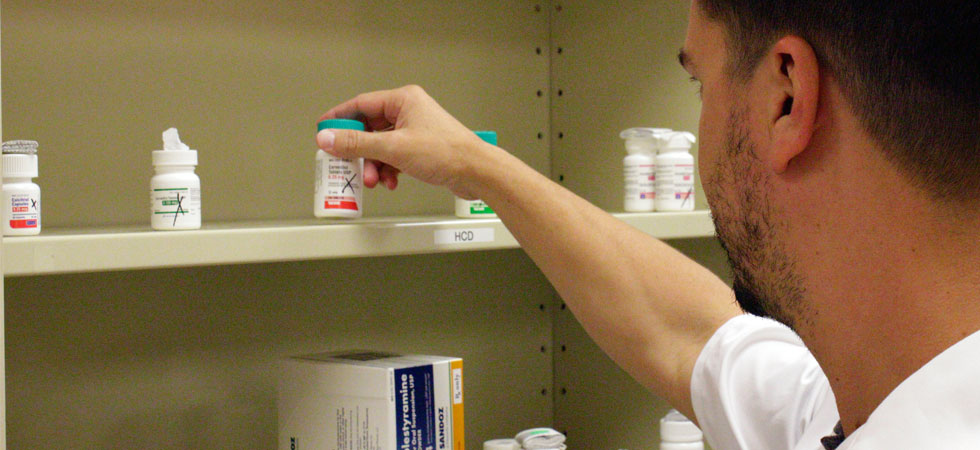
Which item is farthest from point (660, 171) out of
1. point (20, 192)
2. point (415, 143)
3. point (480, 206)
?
point (20, 192)

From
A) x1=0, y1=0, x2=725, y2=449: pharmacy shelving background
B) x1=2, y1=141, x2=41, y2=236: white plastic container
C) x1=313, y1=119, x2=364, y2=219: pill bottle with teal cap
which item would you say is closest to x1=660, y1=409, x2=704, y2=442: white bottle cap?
x1=0, y1=0, x2=725, y2=449: pharmacy shelving background

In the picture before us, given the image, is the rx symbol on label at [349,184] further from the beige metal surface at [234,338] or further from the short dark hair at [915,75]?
the short dark hair at [915,75]

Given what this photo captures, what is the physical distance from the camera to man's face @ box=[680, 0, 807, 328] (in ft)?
2.13

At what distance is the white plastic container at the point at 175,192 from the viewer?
0.86m

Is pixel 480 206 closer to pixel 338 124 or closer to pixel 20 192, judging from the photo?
pixel 338 124

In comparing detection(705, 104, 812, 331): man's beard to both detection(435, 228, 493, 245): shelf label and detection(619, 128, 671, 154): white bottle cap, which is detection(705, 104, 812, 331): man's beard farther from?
detection(619, 128, 671, 154): white bottle cap

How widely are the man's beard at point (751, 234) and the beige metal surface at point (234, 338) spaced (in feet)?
2.37

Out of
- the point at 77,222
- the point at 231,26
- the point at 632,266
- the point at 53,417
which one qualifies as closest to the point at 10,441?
the point at 53,417

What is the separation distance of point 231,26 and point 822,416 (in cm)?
85

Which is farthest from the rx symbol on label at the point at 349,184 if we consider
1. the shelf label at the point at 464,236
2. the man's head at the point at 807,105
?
the man's head at the point at 807,105

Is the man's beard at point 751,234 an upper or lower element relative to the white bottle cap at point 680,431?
upper

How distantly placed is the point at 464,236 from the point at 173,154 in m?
0.31

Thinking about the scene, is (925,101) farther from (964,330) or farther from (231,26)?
(231,26)

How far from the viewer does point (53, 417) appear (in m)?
1.10
